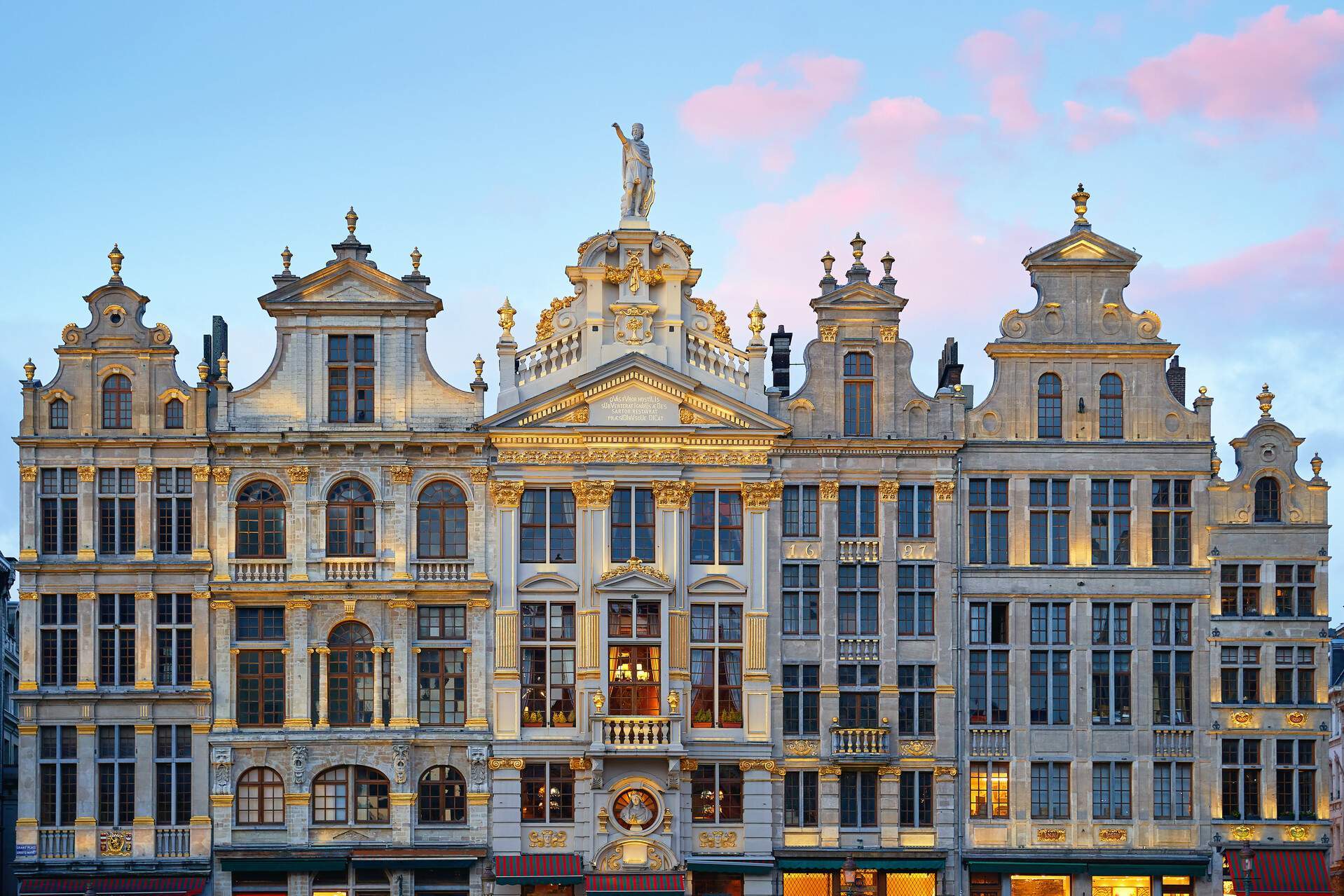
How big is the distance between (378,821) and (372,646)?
5162mm

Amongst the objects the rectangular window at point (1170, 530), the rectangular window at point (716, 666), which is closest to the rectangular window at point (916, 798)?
the rectangular window at point (716, 666)

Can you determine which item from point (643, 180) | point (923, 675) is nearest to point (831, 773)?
point (923, 675)

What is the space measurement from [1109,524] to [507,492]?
18409 mm

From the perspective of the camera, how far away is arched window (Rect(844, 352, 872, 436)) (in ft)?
213

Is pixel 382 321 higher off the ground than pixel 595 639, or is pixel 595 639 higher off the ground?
pixel 382 321

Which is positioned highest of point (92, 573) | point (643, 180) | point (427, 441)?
point (643, 180)

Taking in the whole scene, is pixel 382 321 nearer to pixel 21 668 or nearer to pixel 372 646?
pixel 372 646

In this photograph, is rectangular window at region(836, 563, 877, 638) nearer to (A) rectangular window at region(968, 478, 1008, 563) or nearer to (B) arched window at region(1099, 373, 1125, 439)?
(A) rectangular window at region(968, 478, 1008, 563)

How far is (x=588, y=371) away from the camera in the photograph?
210 ft

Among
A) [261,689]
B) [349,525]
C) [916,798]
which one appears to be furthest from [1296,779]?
[261,689]

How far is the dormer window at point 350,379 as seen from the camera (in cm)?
6444

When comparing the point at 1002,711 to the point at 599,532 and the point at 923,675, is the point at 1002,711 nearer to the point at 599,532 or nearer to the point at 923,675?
the point at 923,675

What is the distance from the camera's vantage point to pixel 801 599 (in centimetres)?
6431

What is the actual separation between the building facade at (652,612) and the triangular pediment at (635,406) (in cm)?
12
